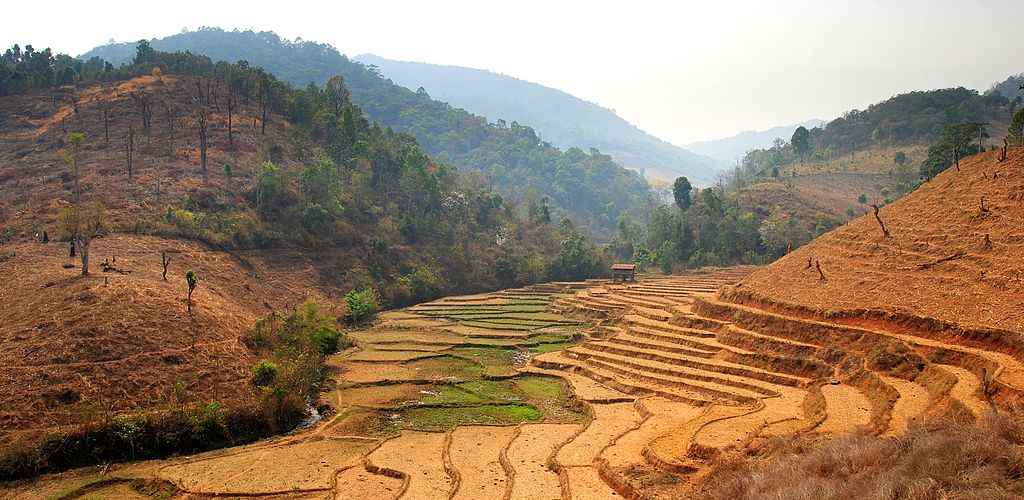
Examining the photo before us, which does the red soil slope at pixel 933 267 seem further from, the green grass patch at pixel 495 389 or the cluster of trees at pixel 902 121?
the cluster of trees at pixel 902 121

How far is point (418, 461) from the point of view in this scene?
16891 millimetres

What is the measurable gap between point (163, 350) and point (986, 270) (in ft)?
90.4

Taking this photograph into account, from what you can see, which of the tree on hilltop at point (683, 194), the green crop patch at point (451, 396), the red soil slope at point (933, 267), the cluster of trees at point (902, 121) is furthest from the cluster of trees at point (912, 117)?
the green crop patch at point (451, 396)

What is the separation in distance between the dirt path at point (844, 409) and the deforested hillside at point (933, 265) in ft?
12.5

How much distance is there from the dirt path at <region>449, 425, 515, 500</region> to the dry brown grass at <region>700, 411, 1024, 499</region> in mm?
4731

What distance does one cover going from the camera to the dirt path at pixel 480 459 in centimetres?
1475

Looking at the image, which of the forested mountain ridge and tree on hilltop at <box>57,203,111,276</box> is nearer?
tree on hilltop at <box>57,203,111,276</box>

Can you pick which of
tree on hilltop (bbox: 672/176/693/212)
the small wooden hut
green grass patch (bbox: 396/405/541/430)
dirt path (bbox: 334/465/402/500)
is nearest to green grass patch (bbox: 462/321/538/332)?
green grass patch (bbox: 396/405/541/430)

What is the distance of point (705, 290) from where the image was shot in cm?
4072

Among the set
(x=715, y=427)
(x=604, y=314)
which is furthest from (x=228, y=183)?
(x=715, y=427)

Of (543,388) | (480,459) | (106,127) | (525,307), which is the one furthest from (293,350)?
(106,127)

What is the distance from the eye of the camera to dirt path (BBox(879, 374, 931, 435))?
15.7 meters

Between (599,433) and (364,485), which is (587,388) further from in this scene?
(364,485)

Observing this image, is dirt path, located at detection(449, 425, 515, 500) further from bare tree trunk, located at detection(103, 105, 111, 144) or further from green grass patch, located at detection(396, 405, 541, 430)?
bare tree trunk, located at detection(103, 105, 111, 144)
